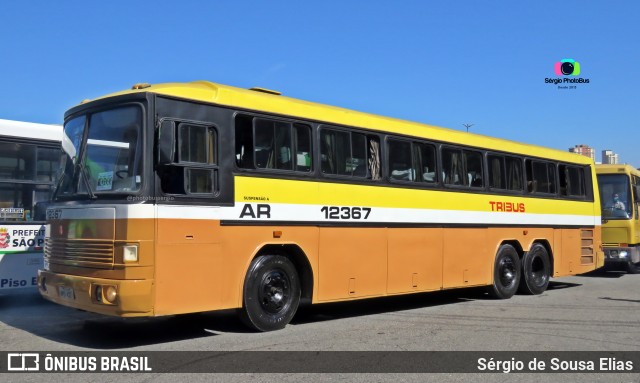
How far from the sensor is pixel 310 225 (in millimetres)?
8758

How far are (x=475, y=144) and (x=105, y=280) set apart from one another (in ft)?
25.6

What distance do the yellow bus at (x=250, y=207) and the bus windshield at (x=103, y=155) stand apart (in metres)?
0.02

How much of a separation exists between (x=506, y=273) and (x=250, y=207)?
681 centimetres

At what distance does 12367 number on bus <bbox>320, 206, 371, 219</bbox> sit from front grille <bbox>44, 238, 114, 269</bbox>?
123 inches

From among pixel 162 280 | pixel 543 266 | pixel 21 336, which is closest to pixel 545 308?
pixel 543 266

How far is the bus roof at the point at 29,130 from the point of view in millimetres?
10078

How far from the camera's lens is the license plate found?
7469 mm

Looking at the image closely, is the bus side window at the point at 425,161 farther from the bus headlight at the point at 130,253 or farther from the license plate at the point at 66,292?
the license plate at the point at 66,292

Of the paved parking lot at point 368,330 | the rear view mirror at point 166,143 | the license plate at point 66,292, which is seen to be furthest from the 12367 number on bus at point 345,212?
the license plate at point 66,292

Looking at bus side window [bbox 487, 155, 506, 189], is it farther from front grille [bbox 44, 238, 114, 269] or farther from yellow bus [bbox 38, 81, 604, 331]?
front grille [bbox 44, 238, 114, 269]

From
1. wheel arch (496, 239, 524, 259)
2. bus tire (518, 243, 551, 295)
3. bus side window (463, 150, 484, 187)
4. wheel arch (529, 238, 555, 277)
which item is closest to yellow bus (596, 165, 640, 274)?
wheel arch (529, 238, 555, 277)

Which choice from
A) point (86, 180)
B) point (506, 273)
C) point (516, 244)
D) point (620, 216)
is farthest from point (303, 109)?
point (620, 216)

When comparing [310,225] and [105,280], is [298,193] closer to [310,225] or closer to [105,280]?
[310,225]

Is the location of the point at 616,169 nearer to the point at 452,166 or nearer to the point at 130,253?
the point at 452,166
